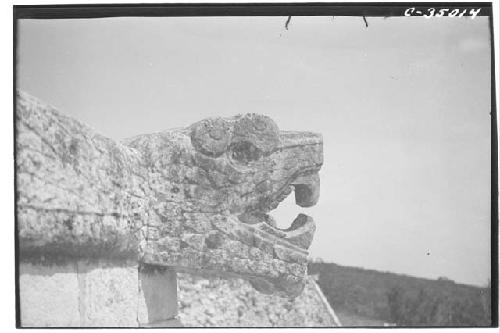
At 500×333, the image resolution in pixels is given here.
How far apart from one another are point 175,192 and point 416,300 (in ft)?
6.64

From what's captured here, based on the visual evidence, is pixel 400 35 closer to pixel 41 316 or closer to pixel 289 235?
pixel 289 235

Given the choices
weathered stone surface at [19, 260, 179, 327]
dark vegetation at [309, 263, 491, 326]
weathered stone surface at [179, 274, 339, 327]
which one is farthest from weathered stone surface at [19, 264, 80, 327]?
dark vegetation at [309, 263, 491, 326]

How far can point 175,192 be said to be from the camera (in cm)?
510

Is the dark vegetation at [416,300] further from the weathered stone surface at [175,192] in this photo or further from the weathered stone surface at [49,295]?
the weathered stone surface at [49,295]

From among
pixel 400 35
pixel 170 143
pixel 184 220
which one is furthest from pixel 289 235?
pixel 400 35

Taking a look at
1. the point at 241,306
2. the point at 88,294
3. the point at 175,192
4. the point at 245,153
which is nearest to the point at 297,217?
the point at 245,153

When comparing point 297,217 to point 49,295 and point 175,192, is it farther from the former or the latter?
point 49,295

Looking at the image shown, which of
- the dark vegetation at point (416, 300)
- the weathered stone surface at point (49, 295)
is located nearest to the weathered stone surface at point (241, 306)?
the dark vegetation at point (416, 300)

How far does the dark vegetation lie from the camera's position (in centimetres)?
518

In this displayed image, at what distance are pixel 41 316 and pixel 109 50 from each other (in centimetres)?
196

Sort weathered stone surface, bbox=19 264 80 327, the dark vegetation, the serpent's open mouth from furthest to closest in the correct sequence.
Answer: the serpent's open mouth
the dark vegetation
weathered stone surface, bbox=19 264 80 327

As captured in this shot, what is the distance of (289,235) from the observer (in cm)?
534

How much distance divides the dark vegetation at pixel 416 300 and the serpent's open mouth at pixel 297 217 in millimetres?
480

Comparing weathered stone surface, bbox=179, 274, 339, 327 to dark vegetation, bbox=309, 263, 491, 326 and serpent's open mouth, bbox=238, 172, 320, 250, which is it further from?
serpent's open mouth, bbox=238, 172, 320, 250
